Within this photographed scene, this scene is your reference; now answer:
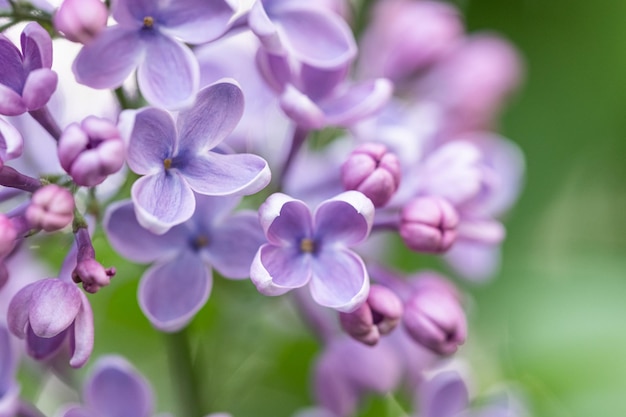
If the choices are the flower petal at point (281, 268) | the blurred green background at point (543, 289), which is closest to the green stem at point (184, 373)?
the blurred green background at point (543, 289)

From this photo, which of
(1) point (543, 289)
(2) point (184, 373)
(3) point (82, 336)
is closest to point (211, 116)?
(3) point (82, 336)

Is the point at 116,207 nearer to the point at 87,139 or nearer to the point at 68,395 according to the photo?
the point at 87,139

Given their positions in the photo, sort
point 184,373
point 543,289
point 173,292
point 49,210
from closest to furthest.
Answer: point 49,210, point 173,292, point 184,373, point 543,289

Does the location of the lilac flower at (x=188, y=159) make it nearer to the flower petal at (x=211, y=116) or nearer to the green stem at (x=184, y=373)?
the flower petal at (x=211, y=116)

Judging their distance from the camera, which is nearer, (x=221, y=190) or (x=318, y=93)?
(x=221, y=190)

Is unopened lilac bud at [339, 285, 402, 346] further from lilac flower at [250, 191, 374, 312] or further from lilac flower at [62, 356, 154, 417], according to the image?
lilac flower at [62, 356, 154, 417]

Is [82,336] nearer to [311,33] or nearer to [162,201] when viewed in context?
[162,201]

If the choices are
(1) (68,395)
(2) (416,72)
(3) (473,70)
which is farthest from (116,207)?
(3) (473,70)

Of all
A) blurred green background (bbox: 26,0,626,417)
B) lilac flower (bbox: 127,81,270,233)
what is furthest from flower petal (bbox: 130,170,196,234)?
blurred green background (bbox: 26,0,626,417)

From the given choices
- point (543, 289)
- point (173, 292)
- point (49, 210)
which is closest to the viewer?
point (49, 210)
